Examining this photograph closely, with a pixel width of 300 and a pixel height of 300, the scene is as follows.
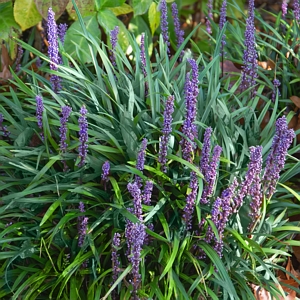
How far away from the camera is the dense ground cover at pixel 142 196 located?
2.30 metres

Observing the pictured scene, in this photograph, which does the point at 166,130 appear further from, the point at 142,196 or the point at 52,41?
the point at 52,41

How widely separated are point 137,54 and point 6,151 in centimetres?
84

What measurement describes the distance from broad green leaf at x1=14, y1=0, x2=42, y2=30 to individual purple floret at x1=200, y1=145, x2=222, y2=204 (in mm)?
1523

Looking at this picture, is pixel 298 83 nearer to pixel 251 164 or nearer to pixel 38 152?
pixel 251 164

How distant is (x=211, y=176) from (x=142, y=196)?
0.92 ft

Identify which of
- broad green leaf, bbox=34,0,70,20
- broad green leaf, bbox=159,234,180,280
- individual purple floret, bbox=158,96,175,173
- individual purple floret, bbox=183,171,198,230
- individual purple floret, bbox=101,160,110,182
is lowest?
broad green leaf, bbox=159,234,180,280

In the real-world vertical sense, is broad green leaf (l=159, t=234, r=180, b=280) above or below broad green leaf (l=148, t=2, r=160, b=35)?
below

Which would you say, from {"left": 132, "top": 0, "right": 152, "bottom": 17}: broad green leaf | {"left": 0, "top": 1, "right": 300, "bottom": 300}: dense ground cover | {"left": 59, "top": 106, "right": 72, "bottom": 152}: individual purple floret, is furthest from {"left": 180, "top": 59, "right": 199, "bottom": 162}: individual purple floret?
{"left": 132, "top": 0, "right": 152, "bottom": 17}: broad green leaf

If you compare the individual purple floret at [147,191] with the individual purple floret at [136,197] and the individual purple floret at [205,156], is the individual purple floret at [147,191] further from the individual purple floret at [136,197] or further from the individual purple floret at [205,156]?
the individual purple floret at [205,156]

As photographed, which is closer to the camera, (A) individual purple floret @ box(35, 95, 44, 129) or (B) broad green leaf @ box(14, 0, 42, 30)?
(A) individual purple floret @ box(35, 95, 44, 129)

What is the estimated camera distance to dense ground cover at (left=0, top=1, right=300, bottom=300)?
7.55 feet

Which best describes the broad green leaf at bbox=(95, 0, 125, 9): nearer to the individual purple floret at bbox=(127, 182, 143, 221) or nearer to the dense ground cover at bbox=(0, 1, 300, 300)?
the dense ground cover at bbox=(0, 1, 300, 300)

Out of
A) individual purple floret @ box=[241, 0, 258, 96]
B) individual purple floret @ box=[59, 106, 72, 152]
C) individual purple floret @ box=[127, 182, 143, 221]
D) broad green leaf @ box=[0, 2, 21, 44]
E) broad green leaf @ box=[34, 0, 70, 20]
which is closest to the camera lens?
individual purple floret @ box=[127, 182, 143, 221]

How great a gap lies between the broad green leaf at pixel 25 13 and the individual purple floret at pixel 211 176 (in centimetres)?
152
